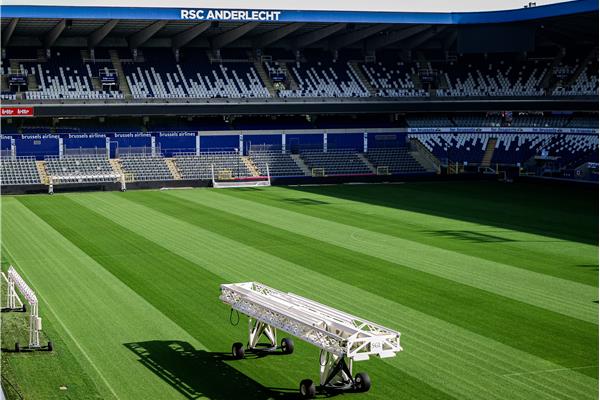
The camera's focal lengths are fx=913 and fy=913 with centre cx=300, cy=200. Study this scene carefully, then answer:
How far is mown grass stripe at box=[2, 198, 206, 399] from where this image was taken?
62.5 ft

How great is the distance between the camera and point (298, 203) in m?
52.9

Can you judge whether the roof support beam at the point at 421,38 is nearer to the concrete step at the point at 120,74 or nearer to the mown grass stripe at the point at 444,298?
the concrete step at the point at 120,74

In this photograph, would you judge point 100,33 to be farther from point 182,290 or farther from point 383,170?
point 182,290

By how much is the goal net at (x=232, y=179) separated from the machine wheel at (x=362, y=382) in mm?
46445

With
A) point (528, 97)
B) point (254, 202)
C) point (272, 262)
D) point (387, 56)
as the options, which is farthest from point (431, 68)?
point (272, 262)

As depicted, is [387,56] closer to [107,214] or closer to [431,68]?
[431,68]

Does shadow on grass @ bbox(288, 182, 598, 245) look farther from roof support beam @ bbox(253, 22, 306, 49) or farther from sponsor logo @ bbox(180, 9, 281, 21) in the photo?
roof support beam @ bbox(253, 22, 306, 49)

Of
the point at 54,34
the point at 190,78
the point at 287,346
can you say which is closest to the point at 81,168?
the point at 54,34

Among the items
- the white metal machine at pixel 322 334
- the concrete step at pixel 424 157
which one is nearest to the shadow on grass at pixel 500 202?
the concrete step at pixel 424 157

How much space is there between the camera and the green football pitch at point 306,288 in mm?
18781

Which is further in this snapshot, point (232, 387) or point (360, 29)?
point (360, 29)

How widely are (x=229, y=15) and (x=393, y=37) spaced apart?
1603 centimetres

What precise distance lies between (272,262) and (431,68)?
1879 inches

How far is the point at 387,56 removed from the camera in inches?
3068
